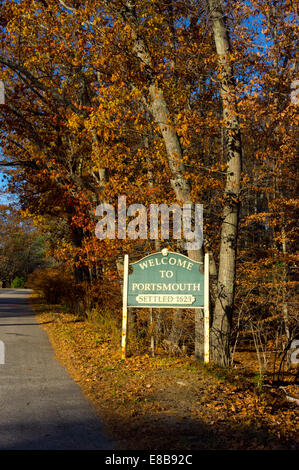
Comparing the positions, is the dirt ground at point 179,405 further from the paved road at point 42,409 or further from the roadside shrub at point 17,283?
the roadside shrub at point 17,283

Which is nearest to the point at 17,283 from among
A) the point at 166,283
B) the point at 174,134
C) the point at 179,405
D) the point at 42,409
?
the point at 174,134

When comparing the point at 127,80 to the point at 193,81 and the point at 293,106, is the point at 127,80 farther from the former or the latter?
the point at 293,106

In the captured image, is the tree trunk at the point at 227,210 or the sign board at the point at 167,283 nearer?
the sign board at the point at 167,283

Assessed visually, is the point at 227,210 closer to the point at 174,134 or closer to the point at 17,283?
the point at 174,134

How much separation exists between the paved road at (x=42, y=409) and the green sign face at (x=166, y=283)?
2.11 meters

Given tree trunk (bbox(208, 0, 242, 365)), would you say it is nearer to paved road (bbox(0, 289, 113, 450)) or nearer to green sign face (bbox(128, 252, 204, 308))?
green sign face (bbox(128, 252, 204, 308))

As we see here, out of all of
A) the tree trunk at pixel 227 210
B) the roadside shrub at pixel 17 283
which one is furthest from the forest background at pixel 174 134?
the roadside shrub at pixel 17 283

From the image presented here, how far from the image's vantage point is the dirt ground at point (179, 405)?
187 inches

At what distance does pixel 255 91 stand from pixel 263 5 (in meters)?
5.47

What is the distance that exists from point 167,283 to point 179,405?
3.03m

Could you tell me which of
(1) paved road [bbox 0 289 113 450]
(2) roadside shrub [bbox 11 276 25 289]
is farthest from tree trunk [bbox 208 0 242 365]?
(2) roadside shrub [bbox 11 276 25 289]

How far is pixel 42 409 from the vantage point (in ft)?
19.4

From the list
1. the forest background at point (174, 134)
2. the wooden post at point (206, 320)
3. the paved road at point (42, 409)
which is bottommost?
the paved road at point (42, 409)
